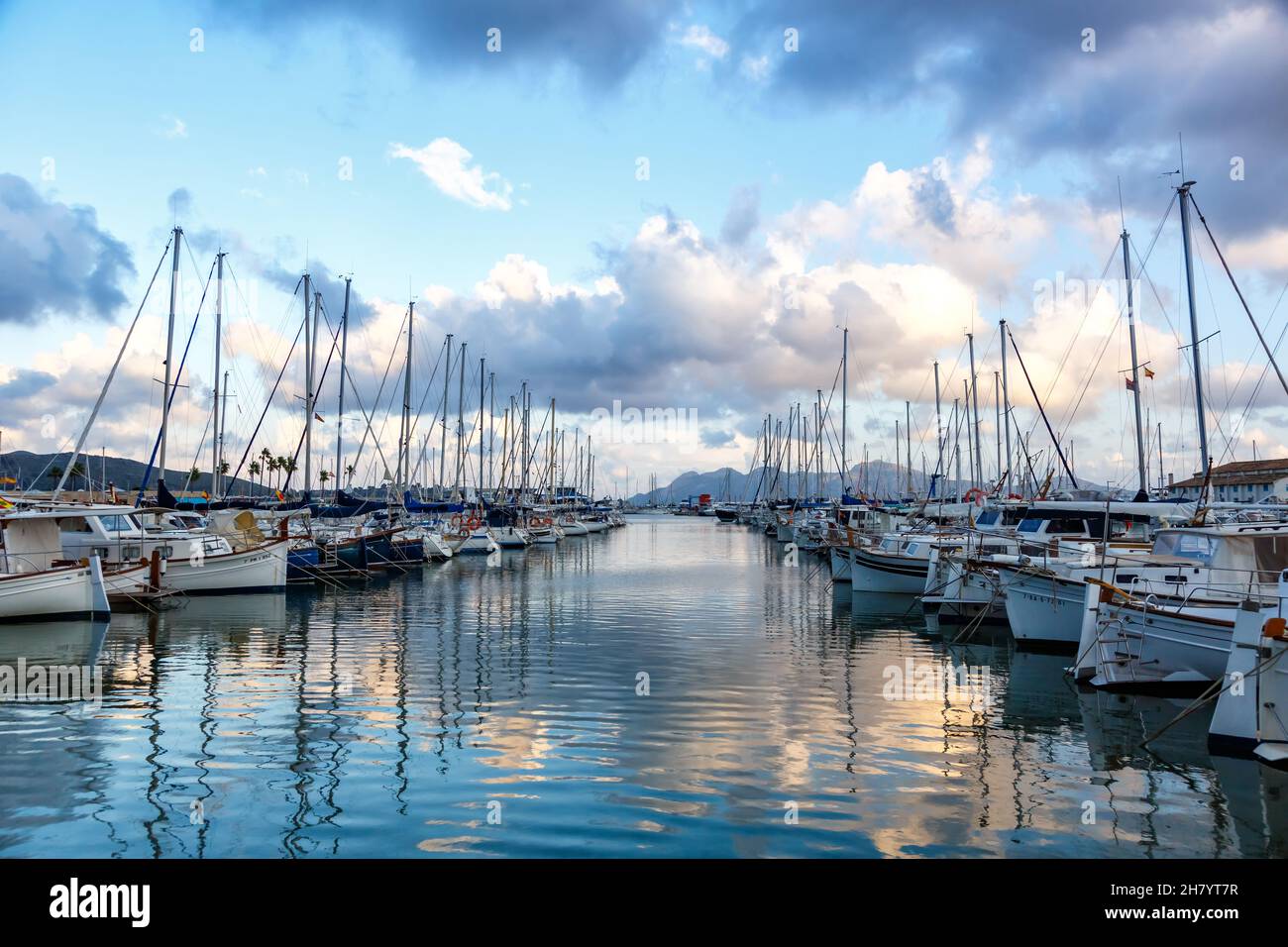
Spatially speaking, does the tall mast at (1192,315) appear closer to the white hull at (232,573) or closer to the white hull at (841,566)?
the white hull at (841,566)

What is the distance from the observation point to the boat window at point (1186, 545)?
22.4 m

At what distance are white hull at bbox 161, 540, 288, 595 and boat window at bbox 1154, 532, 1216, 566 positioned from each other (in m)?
34.6

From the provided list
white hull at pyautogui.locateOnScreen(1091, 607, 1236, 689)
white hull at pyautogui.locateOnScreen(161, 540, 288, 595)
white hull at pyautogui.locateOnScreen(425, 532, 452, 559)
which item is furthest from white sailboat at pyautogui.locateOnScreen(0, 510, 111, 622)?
white hull at pyautogui.locateOnScreen(425, 532, 452, 559)

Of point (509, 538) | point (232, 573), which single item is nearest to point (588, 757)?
point (232, 573)

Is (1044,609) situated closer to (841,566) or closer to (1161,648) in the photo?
(1161,648)

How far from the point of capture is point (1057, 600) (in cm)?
2525

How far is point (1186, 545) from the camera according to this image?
23.1 meters

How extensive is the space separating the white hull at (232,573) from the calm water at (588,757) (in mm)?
9562

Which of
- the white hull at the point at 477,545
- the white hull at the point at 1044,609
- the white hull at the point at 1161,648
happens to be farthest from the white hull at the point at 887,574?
the white hull at the point at 477,545

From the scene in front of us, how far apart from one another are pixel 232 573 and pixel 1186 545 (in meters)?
36.0
